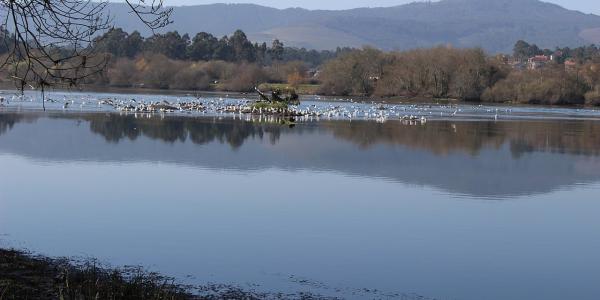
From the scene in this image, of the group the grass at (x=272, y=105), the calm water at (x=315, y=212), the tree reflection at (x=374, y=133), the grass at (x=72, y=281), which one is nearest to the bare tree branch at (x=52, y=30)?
the grass at (x=72, y=281)

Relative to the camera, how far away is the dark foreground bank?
7238 mm

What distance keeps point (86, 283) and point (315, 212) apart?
19.2 feet

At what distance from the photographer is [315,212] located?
13227 mm

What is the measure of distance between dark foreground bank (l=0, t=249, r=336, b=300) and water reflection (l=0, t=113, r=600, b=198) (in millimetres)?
8725

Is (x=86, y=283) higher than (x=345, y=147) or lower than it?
lower

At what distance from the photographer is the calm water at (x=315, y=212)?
31.7ft

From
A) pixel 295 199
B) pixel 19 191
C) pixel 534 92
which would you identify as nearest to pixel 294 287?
pixel 295 199

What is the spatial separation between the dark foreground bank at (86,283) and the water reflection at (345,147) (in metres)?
8.73

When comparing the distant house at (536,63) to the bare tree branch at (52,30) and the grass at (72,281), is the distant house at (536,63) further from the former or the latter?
the bare tree branch at (52,30)

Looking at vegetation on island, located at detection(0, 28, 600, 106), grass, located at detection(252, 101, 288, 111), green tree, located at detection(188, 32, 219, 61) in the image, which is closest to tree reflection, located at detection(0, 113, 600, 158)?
grass, located at detection(252, 101, 288, 111)

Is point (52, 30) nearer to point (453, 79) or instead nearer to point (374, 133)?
point (374, 133)

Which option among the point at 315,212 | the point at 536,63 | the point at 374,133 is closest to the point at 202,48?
the point at 536,63

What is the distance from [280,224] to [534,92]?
61.2 m

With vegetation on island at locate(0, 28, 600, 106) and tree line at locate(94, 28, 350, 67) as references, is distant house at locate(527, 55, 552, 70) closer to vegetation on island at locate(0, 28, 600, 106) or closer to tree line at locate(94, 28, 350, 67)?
vegetation on island at locate(0, 28, 600, 106)
